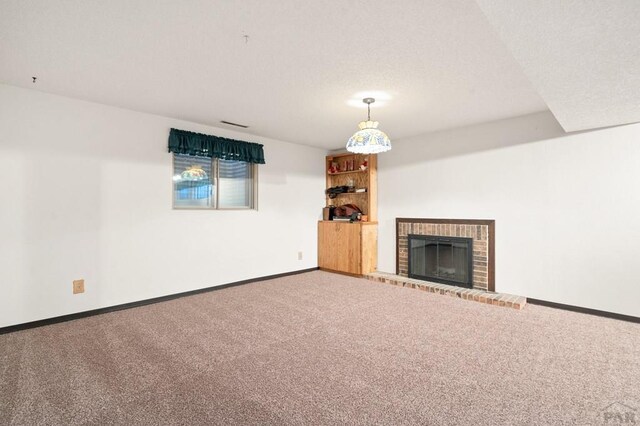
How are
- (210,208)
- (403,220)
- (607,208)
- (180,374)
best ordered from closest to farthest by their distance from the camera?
(180,374) < (607,208) < (210,208) < (403,220)

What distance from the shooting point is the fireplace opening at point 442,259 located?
15.1ft

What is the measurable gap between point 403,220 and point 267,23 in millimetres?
Result: 3942

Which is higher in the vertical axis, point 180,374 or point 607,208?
point 607,208

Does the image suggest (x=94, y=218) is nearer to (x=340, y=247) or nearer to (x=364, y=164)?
(x=340, y=247)

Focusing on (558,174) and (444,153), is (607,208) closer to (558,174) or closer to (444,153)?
(558,174)

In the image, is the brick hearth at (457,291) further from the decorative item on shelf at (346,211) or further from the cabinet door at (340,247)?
the decorative item on shelf at (346,211)

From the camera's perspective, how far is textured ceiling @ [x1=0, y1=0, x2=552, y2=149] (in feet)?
6.35

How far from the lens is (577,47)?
A: 187 centimetres

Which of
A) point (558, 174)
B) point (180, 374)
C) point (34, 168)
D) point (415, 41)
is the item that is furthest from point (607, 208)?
point (34, 168)

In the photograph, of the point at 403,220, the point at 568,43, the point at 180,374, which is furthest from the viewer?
the point at 403,220

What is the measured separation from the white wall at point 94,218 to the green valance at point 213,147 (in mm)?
142

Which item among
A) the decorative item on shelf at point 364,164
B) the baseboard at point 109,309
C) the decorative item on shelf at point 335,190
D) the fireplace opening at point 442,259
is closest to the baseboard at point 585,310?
the fireplace opening at point 442,259

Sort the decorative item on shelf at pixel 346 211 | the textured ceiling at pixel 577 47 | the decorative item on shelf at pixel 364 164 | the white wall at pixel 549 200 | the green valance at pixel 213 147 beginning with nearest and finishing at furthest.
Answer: the textured ceiling at pixel 577 47 < the white wall at pixel 549 200 < the green valance at pixel 213 147 < the decorative item on shelf at pixel 364 164 < the decorative item on shelf at pixel 346 211

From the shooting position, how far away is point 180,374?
2.25 metres
